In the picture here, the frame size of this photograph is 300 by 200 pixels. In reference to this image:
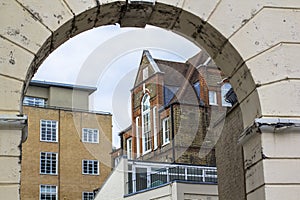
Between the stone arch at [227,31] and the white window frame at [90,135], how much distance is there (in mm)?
33319

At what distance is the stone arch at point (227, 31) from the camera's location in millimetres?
6164

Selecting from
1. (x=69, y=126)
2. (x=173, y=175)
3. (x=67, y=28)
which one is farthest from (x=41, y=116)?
(x=67, y=28)

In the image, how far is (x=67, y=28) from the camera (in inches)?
256

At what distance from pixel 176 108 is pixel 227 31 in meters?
22.2

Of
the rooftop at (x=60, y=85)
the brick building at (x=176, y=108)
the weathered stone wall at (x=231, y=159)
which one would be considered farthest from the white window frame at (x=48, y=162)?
the weathered stone wall at (x=231, y=159)

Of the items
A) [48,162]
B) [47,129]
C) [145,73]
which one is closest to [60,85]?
[47,129]

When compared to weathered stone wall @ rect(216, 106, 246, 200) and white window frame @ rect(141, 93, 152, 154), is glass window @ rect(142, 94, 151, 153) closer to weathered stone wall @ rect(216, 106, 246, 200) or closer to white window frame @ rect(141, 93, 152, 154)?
white window frame @ rect(141, 93, 152, 154)

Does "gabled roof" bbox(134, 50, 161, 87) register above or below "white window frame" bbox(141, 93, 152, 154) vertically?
above

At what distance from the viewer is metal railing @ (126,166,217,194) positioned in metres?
23.6

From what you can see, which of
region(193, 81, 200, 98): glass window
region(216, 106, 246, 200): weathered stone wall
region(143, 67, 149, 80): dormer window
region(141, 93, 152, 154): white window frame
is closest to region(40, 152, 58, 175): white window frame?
region(141, 93, 152, 154): white window frame

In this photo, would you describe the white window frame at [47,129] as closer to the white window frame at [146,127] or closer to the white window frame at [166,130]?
the white window frame at [146,127]

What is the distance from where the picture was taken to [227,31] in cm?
663

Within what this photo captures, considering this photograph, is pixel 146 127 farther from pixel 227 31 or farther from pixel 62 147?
pixel 227 31

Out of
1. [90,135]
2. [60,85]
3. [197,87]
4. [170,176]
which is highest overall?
[60,85]
